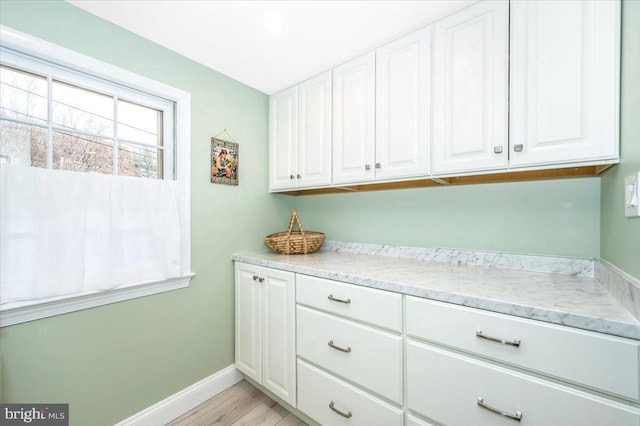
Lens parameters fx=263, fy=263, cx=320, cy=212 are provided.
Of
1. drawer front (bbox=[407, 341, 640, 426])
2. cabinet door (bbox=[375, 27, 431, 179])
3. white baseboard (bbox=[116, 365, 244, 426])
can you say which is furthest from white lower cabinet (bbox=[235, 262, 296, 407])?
cabinet door (bbox=[375, 27, 431, 179])

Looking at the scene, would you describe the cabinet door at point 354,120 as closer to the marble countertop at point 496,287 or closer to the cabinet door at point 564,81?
the marble countertop at point 496,287

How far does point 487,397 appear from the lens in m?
0.97

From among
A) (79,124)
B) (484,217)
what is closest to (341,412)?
(484,217)

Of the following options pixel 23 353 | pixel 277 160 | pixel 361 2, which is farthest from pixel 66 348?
pixel 361 2

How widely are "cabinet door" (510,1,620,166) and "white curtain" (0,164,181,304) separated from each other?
6.48 feet

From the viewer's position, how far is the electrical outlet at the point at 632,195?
0.80 metres

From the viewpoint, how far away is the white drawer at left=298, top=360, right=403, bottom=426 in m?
1.24

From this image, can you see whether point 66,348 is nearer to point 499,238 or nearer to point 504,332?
point 504,332

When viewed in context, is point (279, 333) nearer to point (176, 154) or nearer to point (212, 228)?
point (212, 228)

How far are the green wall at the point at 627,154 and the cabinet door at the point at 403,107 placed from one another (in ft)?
2.38

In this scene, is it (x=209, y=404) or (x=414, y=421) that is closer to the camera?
(x=414, y=421)

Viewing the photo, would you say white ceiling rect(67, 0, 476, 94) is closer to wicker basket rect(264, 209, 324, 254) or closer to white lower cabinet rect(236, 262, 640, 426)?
wicker basket rect(264, 209, 324, 254)

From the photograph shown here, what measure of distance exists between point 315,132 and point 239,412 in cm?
200

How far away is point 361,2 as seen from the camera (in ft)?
4.40
